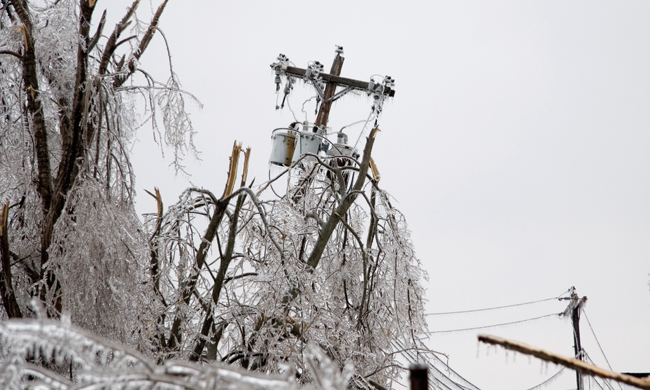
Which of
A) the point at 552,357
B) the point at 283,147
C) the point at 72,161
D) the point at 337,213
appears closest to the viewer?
the point at 552,357

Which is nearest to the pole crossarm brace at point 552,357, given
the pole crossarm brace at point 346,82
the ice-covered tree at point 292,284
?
the ice-covered tree at point 292,284

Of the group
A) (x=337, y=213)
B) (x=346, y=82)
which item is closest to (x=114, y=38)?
(x=337, y=213)

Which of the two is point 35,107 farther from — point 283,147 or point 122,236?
point 283,147

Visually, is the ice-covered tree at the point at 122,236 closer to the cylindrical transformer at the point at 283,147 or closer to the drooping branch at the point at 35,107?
the drooping branch at the point at 35,107

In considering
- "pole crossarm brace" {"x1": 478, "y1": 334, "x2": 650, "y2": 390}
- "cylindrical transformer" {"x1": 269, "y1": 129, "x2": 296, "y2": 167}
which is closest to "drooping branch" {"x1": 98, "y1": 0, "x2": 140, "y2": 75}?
"pole crossarm brace" {"x1": 478, "y1": 334, "x2": 650, "y2": 390}

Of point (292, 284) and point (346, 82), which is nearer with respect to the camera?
point (292, 284)

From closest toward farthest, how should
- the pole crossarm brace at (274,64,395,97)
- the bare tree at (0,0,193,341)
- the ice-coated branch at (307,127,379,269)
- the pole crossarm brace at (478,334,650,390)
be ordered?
the pole crossarm brace at (478,334,650,390) → the bare tree at (0,0,193,341) → the ice-coated branch at (307,127,379,269) → the pole crossarm brace at (274,64,395,97)

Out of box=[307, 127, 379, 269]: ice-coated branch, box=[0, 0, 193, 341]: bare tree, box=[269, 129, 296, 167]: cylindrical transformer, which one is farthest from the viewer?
box=[269, 129, 296, 167]: cylindrical transformer

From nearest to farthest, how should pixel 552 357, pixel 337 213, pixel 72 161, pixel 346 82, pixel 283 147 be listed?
pixel 552 357, pixel 72 161, pixel 337 213, pixel 283 147, pixel 346 82

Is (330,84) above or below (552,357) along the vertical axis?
above

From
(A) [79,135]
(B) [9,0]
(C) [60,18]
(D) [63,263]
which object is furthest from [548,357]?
(B) [9,0]

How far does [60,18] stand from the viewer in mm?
5289

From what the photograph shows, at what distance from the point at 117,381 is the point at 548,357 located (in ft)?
3.42

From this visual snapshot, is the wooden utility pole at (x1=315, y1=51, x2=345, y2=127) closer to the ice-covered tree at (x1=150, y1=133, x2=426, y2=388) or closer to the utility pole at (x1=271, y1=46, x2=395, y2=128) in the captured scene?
the utility pole at (x1=271, y1=46, x2=395, y2=128)
